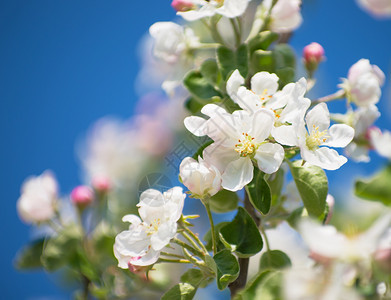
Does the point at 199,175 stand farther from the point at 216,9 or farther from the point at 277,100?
the point at 216,9

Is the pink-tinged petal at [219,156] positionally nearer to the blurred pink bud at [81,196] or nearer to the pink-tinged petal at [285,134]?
the pink-tinged petal at [285,134]

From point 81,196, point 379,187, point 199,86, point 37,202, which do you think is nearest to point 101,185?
point 81,196

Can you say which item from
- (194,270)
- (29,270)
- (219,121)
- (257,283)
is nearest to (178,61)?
(219,121)

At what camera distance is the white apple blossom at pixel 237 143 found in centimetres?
86

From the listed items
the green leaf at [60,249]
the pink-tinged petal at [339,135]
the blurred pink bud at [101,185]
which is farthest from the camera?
the blurred pink bud at [101,185]

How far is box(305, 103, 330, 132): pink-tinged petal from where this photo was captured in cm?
95

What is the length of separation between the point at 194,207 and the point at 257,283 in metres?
0.94

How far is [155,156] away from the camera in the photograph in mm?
2207

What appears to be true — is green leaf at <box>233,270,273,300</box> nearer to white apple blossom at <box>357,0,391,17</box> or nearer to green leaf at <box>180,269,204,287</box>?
green leaf at <box>180,269,204,287</box>

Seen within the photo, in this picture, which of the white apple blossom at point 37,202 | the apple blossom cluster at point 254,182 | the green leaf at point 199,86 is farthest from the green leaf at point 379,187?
the white apple blossom at point 37,202

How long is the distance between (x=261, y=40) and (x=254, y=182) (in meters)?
0.38

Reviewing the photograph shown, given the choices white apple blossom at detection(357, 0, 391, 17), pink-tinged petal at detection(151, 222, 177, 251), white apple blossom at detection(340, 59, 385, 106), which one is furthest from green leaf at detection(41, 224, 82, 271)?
white apple blossom at detection(357, 0, 391, 17)

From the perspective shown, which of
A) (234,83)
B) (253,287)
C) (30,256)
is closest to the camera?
(253,287)

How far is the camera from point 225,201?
1050 millimetres
